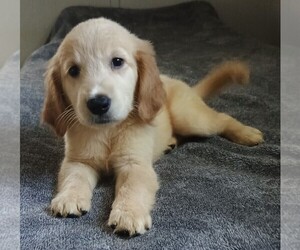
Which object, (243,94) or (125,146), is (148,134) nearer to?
(125,146)

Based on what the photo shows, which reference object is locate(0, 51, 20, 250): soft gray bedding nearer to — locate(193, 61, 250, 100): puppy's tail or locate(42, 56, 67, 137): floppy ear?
locate(42, 56, 67, 137): floppy ear

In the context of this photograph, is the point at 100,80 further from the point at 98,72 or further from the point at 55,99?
the point at 55,99

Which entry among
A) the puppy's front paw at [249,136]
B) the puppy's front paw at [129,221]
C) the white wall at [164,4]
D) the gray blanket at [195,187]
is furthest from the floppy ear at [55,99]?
the white wall at [164,4]

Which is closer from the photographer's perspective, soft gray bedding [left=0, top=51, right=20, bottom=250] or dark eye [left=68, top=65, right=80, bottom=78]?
soft gray bedding [left=0, top=51, right=20, bottom=250]

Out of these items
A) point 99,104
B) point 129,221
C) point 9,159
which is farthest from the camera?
point 9,159

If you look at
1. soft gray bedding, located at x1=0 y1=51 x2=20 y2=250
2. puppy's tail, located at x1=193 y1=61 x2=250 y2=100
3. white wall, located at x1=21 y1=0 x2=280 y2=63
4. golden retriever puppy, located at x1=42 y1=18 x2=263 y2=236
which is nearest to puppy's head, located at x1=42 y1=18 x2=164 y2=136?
golden retriever puppy, located at x1=42 y1=18 x2=263 y2=236

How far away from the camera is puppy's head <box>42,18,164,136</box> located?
4.10ft

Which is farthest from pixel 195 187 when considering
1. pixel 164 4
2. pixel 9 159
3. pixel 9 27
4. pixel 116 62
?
pixel 164 4

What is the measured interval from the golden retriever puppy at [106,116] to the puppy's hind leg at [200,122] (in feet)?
0.34

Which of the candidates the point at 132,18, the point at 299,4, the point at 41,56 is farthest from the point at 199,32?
the point at 41,56

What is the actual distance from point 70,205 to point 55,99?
37cm

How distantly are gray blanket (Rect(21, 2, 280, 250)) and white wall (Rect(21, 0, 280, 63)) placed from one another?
85 cm

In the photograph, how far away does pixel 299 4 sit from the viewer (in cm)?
271

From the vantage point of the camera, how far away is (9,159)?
1.51 m
